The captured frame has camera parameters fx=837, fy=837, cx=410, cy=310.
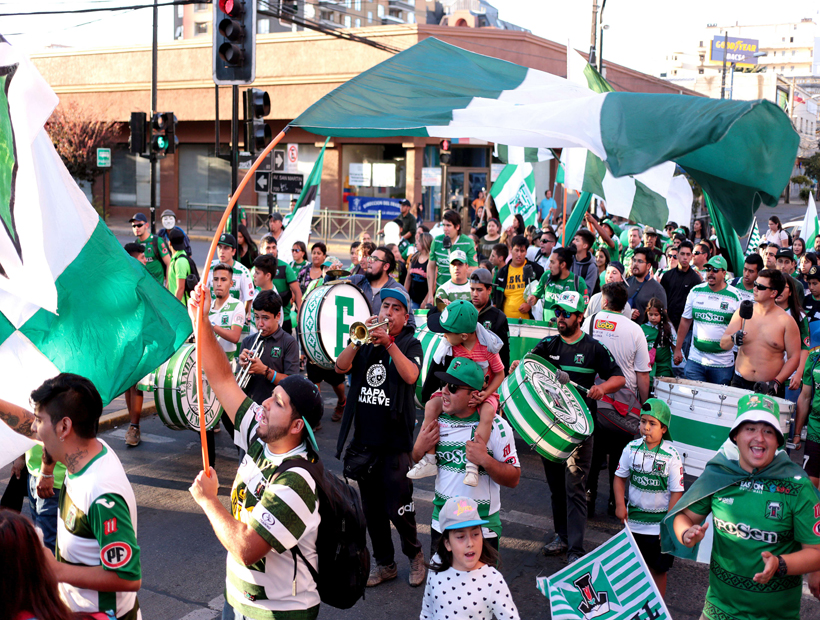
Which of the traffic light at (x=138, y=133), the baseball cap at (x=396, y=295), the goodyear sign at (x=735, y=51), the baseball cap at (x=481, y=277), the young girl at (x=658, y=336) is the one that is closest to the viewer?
the baseball cap at (x=396, y=295)

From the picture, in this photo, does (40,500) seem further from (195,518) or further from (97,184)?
(97,184)

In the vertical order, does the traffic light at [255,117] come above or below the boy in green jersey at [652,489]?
above

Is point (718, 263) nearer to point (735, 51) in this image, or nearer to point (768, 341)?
point (768, 341)

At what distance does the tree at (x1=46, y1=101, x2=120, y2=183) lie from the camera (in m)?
33.3

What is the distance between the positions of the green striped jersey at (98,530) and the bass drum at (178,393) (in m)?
3.96

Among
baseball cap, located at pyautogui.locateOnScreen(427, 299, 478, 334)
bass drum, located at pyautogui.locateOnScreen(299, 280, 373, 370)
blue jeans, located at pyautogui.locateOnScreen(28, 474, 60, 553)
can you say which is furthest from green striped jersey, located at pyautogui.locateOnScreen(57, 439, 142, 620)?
bass drum, located at pyautogui.locateOnScreen(299, 280, 373, 370)

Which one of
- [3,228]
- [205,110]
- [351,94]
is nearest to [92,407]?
[3,228]

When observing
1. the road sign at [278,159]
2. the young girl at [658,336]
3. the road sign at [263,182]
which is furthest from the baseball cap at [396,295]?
the road sign at [278,159]

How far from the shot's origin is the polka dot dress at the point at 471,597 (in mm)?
3809

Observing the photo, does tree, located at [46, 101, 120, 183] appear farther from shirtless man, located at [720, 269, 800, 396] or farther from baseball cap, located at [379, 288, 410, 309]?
baseball cap, located at [379, 288, 410, 309]

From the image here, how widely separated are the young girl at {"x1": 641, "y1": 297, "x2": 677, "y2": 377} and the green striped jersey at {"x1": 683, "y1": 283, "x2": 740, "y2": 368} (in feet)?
0.94

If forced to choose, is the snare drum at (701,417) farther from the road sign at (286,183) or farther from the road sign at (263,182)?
the road sign at (263,182)

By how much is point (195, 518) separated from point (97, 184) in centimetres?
3752

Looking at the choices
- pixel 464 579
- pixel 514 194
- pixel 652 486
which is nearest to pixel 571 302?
pixel 652 486
